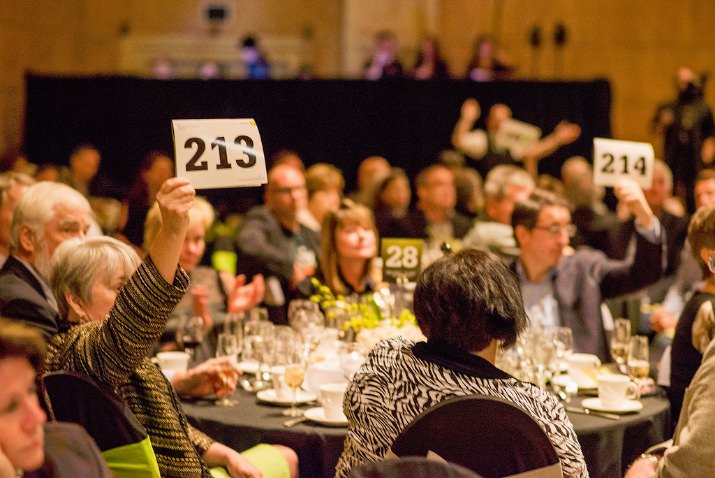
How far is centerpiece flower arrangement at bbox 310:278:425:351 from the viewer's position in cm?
393

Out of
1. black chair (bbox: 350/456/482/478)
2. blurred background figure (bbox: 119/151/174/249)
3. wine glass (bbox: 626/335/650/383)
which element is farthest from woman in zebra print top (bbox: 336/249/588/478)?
blurred background figure (bbox: 119/151/174/249)

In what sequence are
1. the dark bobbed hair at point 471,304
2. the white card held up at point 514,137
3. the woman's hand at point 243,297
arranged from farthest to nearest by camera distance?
1. the white card held up at point 514,137
2. the woman's hand at point 243,297
3. the dark bobbed hair at point 471,304

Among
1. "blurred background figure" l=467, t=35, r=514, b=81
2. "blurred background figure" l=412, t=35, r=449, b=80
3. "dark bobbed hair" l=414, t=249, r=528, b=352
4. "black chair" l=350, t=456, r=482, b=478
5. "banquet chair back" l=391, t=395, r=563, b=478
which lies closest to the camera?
"black chair" l=350, t=456, r=482, b=478

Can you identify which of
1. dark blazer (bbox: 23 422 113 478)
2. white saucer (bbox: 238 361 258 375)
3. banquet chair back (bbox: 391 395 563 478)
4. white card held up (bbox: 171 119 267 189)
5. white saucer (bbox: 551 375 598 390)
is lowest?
white saucer (bbox: 551 375 598 390)

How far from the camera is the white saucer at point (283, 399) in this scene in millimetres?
3676

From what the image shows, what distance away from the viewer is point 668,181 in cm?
764

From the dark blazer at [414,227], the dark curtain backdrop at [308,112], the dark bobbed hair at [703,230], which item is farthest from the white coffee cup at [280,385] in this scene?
the dark curtain backdrop at [308,112]

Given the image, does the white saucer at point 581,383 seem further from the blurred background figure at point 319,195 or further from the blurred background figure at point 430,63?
the blurred background figure at point 430,63

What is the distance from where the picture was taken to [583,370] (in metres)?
3.99

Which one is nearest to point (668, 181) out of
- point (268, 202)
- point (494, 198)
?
point (494, 198)

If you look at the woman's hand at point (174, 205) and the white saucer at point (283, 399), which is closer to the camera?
the woman's hand at point (174, 205)

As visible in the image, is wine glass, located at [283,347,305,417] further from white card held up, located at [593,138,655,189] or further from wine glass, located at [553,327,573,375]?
white card held up, located at [593,138,655,189]

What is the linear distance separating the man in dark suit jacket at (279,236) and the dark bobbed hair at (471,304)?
338 centimetres

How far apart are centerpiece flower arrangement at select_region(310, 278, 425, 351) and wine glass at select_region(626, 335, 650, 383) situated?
758 mm
